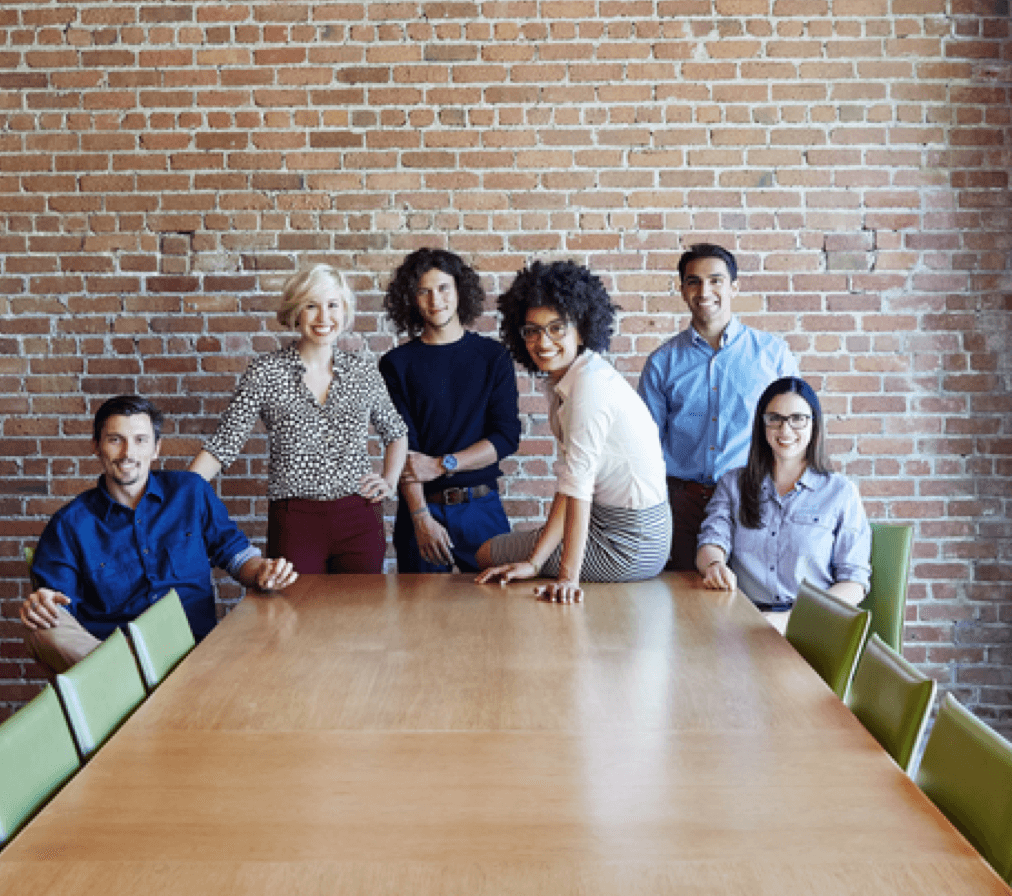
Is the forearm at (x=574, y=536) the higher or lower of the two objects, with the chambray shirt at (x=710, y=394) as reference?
Result: lower

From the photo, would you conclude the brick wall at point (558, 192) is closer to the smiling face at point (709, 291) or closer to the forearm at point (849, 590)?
the smiling face at point (709, 291)

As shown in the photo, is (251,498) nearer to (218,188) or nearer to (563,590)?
(218,188)

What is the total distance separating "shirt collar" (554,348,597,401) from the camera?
282 centimetres

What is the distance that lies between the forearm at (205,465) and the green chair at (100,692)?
3.70ft

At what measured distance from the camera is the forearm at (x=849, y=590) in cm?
297

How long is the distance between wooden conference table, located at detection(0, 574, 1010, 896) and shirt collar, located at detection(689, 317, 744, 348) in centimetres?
142

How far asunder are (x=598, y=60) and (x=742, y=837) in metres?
3.47

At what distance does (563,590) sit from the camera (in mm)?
2703

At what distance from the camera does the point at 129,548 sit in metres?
2.96

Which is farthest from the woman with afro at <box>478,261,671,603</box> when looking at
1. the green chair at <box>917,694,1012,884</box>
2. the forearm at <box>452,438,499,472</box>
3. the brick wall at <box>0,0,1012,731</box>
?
the brick wall at <box>0,0,1012,731</box>

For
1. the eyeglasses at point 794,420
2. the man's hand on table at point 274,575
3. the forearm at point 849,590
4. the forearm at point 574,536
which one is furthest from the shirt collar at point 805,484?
the man's hand on table at point 274,575

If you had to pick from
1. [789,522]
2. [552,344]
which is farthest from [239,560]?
[789,522]

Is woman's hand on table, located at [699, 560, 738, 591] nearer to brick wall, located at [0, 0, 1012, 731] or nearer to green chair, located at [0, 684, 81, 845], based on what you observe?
brick wall, located at [0, 0, 1012, 731]

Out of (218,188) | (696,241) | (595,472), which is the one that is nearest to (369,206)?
(218,188)
